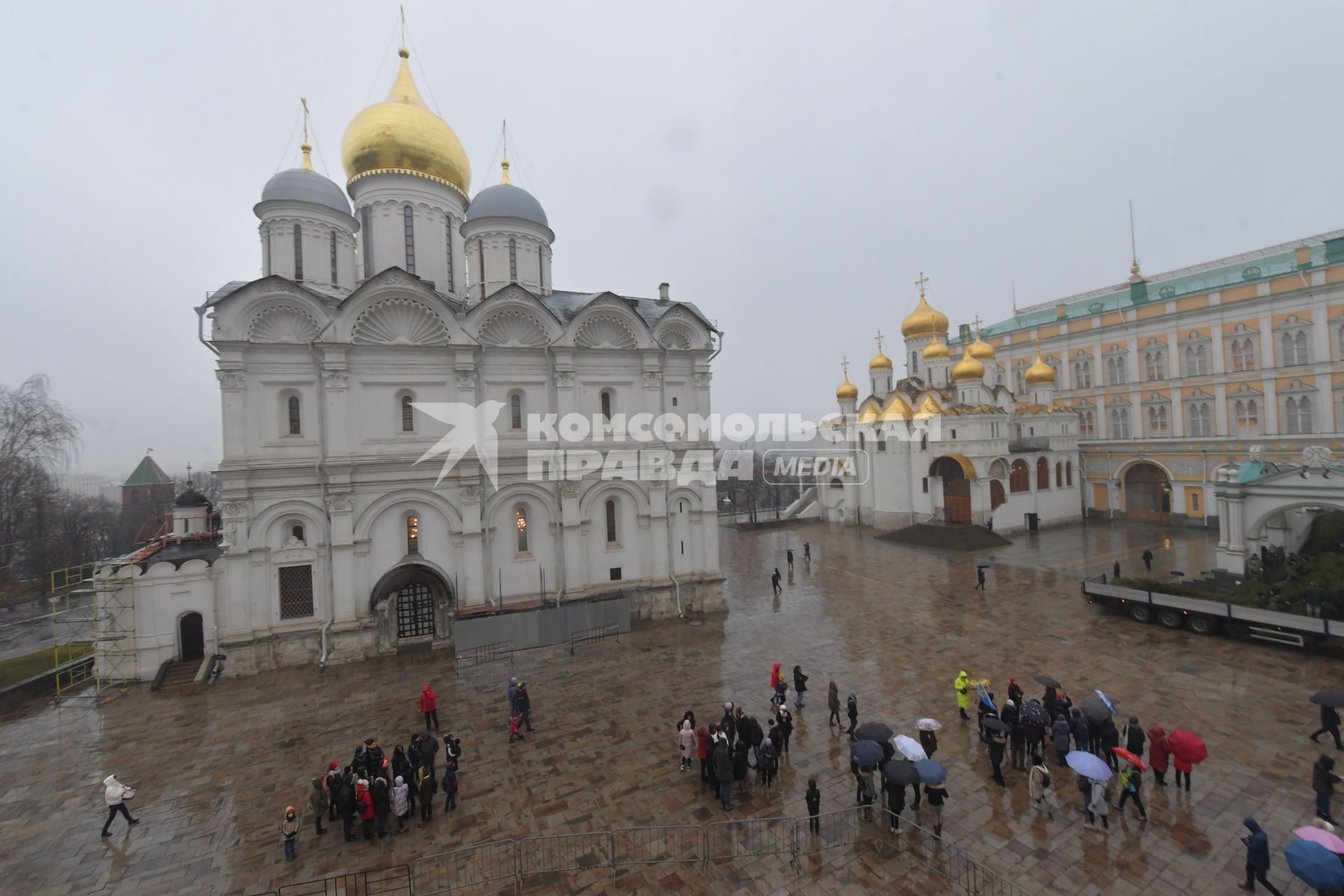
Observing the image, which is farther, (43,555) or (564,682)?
(43,555)

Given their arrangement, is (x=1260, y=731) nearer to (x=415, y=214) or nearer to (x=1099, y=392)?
(x=415, y=214)

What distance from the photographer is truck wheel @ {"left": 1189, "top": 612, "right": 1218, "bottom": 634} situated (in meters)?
14.1

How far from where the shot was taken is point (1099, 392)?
1332 inches

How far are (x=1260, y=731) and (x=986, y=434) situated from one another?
21.6 m

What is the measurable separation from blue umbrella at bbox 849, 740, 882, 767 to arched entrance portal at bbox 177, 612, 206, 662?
16.9 meters

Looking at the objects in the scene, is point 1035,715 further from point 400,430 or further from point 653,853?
point 400,430

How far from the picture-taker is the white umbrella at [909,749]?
25.7 feet

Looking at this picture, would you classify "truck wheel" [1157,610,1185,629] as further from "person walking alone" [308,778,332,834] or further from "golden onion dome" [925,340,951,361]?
"golden onion dome" [925,340,951,361]

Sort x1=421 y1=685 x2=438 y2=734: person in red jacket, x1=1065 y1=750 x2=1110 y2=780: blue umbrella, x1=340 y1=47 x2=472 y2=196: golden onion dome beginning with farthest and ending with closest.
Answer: x1=340 y1=47 x2=472 y2=196: golden onion dome → x1=421 y1=685 x2=438 y2=734: person in red jacket → x1=1065 y1=750 x2=1110 y2=780: blue umbrella

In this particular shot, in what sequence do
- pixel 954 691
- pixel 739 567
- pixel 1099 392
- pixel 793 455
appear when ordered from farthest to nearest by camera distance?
pixel 793 455
pixel 1099 392
pixel 739 567
pixel 954 691

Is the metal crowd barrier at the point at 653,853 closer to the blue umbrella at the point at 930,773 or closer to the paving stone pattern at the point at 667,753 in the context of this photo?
the paving stone pattern at the point at 667,753

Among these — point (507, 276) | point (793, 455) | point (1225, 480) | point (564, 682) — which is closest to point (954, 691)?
point (564, 682)

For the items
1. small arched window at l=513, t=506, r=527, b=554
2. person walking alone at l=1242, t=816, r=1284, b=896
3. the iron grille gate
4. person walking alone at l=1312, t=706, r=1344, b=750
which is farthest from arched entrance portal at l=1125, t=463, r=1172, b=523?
the iron grille gate

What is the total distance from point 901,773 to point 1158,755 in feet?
14.0
